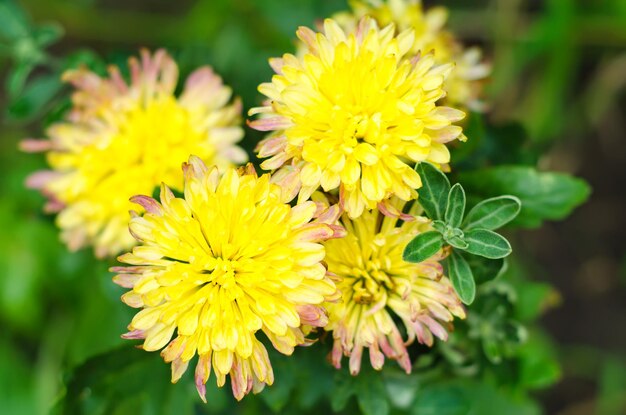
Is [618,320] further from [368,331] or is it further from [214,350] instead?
[214,350]

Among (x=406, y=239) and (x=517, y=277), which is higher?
(x=406, y=239)

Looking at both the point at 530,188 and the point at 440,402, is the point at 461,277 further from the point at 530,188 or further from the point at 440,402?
the point at 440,402

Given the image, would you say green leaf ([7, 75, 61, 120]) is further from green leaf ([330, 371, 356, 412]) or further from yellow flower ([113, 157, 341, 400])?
green leaf ([330, 371, 356, 412])

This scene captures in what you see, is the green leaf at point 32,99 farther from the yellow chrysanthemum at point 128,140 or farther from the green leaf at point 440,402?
the green leaf at point 440,402

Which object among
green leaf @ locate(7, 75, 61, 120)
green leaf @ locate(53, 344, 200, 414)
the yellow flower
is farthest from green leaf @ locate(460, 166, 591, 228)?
green leaf @ locate(7, 75, 61, 120)

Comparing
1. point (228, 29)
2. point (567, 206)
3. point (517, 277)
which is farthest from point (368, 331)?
point (228, 29)

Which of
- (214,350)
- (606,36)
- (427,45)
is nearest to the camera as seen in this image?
(214,350)
